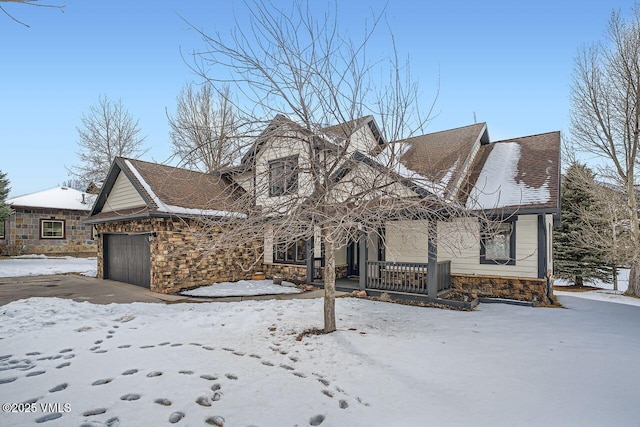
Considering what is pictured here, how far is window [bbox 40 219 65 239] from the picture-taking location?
2172 cm

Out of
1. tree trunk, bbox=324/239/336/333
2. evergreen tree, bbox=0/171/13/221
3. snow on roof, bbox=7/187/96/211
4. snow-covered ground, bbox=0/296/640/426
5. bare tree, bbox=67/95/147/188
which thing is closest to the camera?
snow-covered ground, bbox=0/296/640/426

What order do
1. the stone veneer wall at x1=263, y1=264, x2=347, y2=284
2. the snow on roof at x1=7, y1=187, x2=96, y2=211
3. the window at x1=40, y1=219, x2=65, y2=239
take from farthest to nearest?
the window at x1=40, y1=219, x2=65, y2=239 → the snow on roof at x1=7, y1=187, x2=96, y2=211 → the stone veneer wall at x1=263, y1=264, x2=347, y2=284

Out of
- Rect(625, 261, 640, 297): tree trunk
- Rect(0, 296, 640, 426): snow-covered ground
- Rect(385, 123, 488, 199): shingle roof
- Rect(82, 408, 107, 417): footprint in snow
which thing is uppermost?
Rect(385, 123, 488, 199): shingle roof

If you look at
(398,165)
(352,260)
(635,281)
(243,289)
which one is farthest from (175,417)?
(635,281)

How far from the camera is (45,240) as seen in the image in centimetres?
2173

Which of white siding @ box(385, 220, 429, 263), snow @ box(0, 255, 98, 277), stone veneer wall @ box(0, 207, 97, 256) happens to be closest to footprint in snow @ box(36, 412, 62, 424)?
white siding @ box(385, 220, 429, 263)

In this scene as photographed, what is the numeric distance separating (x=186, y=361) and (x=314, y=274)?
746 centimetres

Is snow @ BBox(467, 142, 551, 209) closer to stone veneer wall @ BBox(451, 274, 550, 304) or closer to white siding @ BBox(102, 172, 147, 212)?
stone veneer wall @ BBox(451, 274, 550, 304)

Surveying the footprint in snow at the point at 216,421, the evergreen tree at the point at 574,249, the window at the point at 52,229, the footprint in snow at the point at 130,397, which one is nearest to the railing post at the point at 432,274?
the footprint in snow at the point at 216,421

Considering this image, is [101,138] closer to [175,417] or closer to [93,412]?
[93,412]

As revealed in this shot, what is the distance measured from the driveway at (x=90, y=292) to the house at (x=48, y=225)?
10.1 m

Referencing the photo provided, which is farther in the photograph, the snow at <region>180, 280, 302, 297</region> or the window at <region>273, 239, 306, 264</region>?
the window at <region>273, 239, 306, 264</region>

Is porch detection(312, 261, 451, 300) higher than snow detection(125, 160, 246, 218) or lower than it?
lower

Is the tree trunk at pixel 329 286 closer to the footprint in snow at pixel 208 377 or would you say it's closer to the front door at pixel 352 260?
the footprint in snow at pixel 208 377
